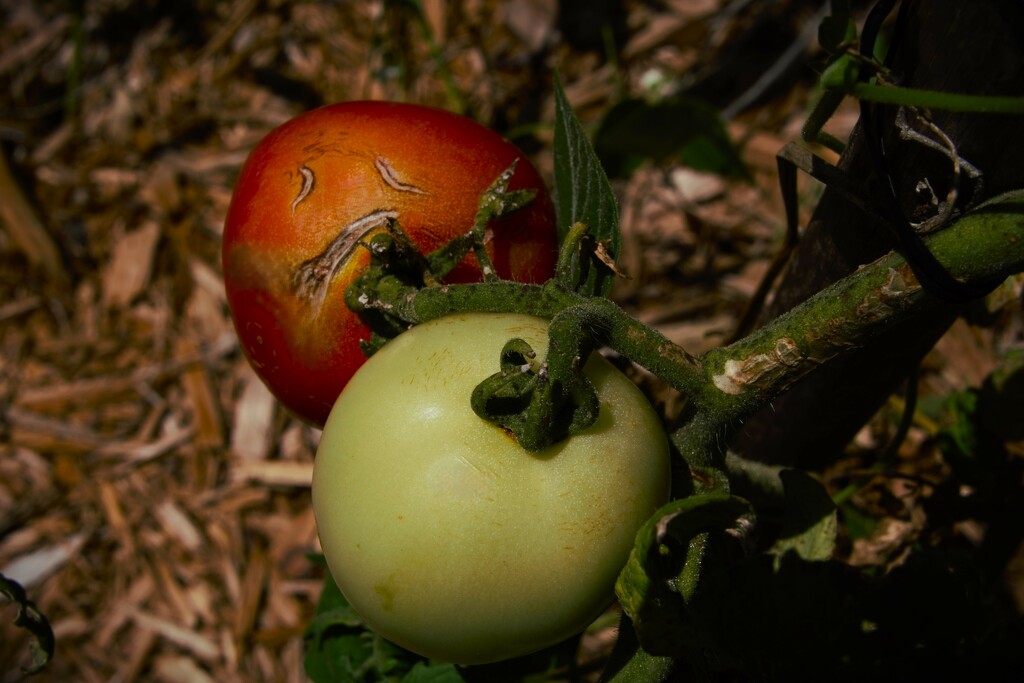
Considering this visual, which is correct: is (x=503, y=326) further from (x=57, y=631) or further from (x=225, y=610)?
(x=57, y=631)

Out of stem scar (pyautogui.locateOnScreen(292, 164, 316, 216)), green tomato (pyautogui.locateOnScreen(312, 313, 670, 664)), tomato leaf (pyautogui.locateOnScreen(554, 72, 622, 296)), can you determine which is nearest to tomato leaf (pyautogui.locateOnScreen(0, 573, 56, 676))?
green tomato (pyautogui.locateOnScreen(312, 313, 670, 664))

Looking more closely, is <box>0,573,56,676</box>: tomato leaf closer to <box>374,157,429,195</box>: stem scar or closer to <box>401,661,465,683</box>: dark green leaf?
Result: <box>401,661,465,683</box>: dark green leaf

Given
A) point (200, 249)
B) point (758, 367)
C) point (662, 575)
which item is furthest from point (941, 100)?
point (200, 249)

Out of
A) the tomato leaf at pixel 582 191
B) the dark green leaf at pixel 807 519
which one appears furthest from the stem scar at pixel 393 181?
the dark green leaf at pixel 807 519

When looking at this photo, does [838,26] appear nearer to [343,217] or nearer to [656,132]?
[343,217]

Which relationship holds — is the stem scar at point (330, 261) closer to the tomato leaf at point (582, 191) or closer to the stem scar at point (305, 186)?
the stem scar at point (305, 186)

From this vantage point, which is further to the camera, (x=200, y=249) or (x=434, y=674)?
(x=200, y=249)
